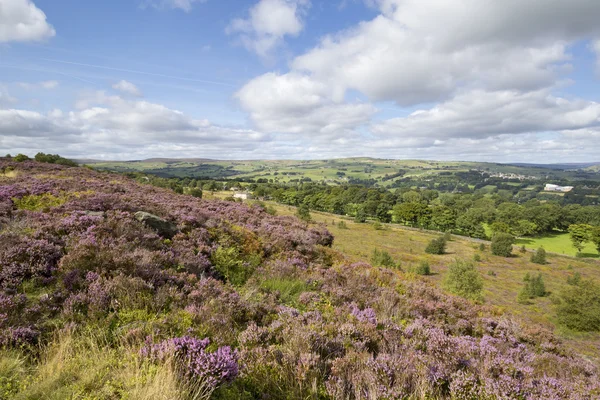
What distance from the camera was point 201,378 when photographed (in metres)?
3.35

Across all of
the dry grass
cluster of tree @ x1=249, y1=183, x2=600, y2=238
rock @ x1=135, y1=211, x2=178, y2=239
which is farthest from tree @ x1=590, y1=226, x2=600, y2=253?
rock @ x1=135, y1=211, x2=178, y2=239

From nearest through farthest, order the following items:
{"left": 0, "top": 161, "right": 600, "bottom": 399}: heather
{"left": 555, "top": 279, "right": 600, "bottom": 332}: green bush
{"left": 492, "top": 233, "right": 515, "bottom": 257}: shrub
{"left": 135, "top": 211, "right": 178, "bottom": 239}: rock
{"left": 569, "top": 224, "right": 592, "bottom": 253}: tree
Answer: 1. {"left": 0, "top": 161, "right": 600, "bottom": 399}: heather
2. {"left": 135, "top": 211, "right": 178, "bottom": 239}: rock
3. {"left": 555, "top": 279, "right": 600, "bottom": 332}: green bush
4. {"left": 492, "top": 233, "right": 515, "bottom": 257}: shrub
5. {"left": 569, "top": 224, "right": 592, "bottom": 253}: tree

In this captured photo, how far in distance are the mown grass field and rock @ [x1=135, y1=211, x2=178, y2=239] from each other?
16.6 m

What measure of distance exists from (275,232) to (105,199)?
7894 mm

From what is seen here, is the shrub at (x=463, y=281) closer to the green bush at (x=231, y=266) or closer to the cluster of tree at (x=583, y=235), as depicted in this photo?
the green bush at (x=231, y=266)

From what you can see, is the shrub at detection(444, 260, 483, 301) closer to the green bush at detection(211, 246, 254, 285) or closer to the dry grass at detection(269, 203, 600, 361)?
the dry grass at detection(269, 203, 600, 361)

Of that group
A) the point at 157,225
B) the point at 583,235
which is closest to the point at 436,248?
the point at 583,235

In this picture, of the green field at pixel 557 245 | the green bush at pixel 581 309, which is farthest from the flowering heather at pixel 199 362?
the green field at pixel 557 245

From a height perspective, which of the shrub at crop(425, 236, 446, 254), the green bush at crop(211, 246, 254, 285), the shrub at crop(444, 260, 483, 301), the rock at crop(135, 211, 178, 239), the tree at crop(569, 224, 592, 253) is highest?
Answer: the rock at crop(135, 211, 178, 239)

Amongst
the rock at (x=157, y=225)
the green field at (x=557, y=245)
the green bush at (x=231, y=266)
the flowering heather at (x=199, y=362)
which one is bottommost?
the green field at (x=557, y=245)

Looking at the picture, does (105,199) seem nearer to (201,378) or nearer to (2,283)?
(2,283)

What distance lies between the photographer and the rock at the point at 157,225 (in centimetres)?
1009

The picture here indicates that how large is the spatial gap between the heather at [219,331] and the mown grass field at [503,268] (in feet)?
53.1

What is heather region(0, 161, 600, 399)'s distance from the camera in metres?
3.51
